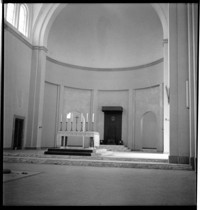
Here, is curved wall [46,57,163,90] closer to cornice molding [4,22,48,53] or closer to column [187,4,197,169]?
cornice molding [4,22,48,53]

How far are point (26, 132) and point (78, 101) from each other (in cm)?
538

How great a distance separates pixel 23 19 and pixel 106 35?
19.9 feet

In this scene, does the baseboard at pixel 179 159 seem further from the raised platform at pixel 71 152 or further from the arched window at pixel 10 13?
the arched window at pixel 10 13

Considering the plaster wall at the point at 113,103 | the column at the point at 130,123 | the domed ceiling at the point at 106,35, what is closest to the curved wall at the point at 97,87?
the plaster wall at the point at 113,103

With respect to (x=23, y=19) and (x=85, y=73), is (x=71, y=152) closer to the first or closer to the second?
(x=23, y=19)

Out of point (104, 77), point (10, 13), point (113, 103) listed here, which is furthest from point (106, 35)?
point (10, 13)

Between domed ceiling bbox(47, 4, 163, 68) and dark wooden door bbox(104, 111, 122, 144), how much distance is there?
3.55m

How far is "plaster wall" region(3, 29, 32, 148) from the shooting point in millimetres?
13023

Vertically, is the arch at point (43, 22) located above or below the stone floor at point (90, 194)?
above

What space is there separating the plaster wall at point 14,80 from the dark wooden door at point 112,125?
240 inches

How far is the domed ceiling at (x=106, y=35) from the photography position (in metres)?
17.4

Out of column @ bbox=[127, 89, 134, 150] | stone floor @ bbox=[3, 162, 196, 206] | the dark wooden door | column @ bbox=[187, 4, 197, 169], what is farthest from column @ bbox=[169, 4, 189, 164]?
the dark wooden door

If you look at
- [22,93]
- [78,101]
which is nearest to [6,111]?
[22,93]

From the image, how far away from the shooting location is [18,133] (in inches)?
565
